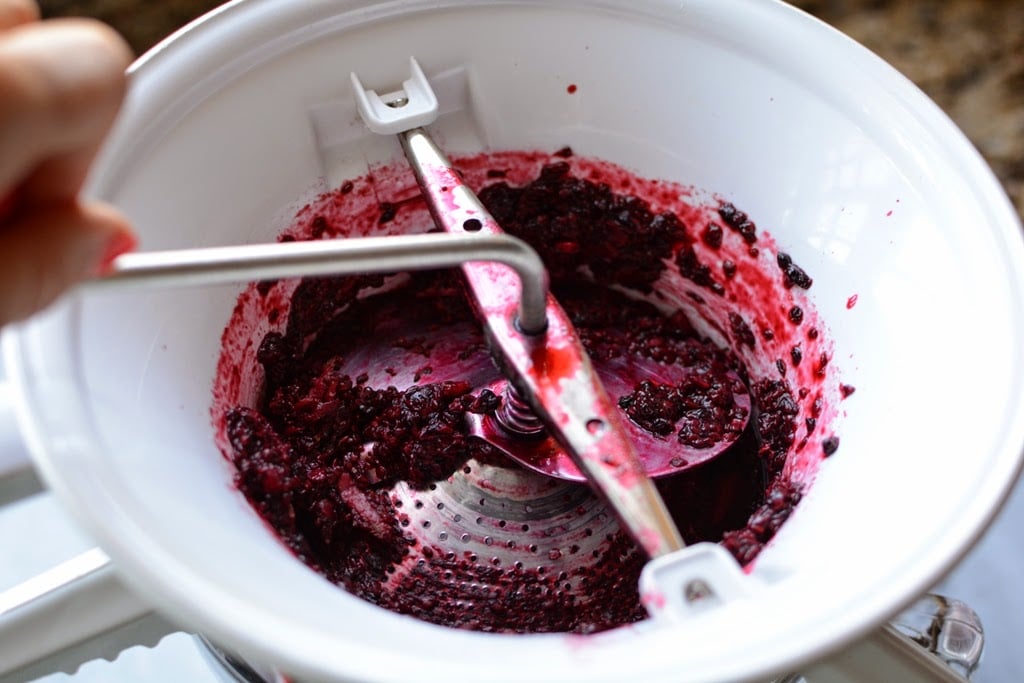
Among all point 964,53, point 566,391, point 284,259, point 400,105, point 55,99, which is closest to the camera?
point 55,99

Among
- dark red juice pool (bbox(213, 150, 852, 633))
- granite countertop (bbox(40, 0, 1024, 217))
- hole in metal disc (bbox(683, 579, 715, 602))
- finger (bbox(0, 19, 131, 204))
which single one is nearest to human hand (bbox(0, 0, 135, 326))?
finger (bbox(0, 19, 131, 204))

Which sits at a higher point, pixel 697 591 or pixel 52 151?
pixel 52 151

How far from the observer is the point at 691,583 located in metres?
0.59

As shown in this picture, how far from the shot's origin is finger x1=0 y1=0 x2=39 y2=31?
1.66 feet

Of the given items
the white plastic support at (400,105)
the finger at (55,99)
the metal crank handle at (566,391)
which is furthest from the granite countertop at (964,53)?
the finger at (55,99)

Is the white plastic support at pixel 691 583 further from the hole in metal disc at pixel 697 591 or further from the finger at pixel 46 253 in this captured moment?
the finger at pixel 46 253

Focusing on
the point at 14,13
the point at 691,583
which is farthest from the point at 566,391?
the point at 14,13

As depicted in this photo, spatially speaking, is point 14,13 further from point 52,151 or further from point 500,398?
point 500,398

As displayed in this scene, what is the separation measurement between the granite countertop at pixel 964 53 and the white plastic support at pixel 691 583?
4.30ft

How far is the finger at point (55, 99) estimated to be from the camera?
41 centimetres

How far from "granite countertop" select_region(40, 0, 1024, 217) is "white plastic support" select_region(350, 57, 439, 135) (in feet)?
2.84

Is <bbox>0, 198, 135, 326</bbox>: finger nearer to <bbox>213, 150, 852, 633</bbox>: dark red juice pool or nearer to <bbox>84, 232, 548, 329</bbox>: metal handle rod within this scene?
<bbox>84, 232, 548, 329</bbox>: metal handle rod

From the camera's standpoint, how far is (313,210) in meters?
0.92

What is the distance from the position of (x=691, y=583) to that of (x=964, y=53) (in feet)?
5.25
